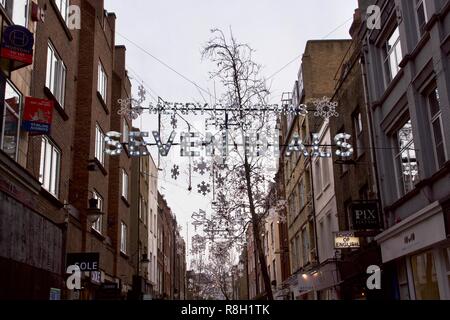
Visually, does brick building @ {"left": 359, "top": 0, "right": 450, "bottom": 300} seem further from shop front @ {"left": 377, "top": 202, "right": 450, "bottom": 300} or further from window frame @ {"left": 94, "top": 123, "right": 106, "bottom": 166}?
window frame @ {"left": 94, "top": 123, "right": 106, "bottom": 166}

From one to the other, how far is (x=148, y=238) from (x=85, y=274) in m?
19.7

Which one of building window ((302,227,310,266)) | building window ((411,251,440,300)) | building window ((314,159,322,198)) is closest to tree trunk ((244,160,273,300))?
building window ((411,251,440,300))

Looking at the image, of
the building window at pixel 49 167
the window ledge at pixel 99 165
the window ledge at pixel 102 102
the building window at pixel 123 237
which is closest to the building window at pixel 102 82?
the window ledge at pixel 102 102

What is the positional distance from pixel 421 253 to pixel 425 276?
0.61m

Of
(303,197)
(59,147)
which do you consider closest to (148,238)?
(303,197)

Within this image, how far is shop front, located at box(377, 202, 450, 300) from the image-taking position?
13.1m

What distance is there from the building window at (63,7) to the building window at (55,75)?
1849 millimetres

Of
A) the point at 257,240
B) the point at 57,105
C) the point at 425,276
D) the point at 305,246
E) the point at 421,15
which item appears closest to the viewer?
the point at 425,276

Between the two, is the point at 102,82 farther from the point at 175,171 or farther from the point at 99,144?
the point at 175,171

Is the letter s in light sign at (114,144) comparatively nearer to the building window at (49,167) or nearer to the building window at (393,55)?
the building window at (49,167)

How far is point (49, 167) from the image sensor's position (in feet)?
53.5

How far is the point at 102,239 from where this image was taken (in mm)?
22609

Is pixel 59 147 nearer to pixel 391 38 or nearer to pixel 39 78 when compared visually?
pixel 39 78

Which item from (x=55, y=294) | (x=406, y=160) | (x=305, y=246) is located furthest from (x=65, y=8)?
(x=305, y=246)
